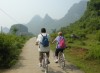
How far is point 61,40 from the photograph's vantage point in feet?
43.2

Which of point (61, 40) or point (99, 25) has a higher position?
point (99, 25)

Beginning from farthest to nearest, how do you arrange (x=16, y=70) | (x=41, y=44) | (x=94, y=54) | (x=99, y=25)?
(x=99, y=25), (x=94, y=54), (x=16, y=70), (x=41, y=44)

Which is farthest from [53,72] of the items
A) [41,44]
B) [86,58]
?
[86,58]

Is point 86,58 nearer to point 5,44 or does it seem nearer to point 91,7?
point 5,44

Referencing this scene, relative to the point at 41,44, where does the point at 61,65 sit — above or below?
below

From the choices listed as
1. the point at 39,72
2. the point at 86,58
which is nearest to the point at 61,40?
the point at 39,72

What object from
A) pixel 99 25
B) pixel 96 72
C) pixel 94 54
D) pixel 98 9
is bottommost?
pixel 96 72

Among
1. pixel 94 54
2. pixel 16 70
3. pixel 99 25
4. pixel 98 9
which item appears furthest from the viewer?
pixel 98 9

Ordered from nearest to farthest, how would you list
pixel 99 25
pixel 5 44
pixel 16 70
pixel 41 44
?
pixel 41 44
pixel 16 70
pixel 5 44
pixel 99 25

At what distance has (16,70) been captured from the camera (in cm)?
1249

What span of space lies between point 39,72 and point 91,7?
74.0m

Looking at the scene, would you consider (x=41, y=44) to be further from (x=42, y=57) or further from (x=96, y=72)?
(x=96, y=72)

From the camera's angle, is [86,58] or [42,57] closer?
[42,57]

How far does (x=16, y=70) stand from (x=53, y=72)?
191 centimetres
